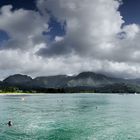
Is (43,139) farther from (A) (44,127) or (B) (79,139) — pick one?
(A) (44,127)

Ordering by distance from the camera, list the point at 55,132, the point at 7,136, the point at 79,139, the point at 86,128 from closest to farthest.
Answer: the point at 79,139
the point at 7,136
the point at 55,132
the point at 86,128

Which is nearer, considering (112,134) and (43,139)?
(43,139)

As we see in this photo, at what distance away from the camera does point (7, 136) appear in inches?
1901

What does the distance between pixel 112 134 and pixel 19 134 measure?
1773 centimetres

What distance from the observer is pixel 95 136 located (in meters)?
48.1

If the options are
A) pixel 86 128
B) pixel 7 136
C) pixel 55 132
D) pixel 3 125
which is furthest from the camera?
pixel 3 125

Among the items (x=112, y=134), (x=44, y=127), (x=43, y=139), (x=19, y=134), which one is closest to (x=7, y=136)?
(x=19, y=134)

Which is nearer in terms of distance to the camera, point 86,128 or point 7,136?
point 7,136

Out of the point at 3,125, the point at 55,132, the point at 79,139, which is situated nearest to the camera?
the point at 79,139

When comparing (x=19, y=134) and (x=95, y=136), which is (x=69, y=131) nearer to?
(x=95, y=136)

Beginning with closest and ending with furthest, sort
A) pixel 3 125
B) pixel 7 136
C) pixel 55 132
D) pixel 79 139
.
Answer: pixel 79 139
pixel 7 136
pixel 55 132
pixel 3 125

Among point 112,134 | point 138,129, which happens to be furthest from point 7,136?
A: point 138,129

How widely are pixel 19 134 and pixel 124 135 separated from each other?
19952 mm

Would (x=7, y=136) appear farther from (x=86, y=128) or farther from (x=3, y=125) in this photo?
(x=86, y=128)
